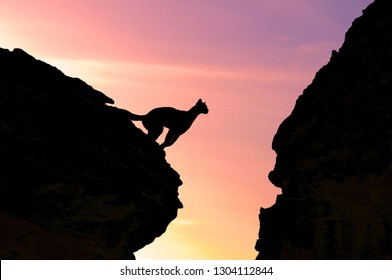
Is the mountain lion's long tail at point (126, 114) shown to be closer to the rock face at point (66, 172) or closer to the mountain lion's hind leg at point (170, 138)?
the rock face at point (66, 172)

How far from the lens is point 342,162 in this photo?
22.0 metres

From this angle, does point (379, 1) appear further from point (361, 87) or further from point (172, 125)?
point (172, 125)

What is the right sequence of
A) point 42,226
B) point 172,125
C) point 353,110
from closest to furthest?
point 42,226
point 353,110
point 172,125

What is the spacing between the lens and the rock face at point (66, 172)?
20797 mm

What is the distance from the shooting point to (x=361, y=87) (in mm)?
22312

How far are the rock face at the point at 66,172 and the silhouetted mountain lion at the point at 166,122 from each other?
3.12 ft

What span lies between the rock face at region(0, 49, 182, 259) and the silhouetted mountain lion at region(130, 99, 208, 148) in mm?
950

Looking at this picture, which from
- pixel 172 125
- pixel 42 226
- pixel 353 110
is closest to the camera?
pixel 42 226

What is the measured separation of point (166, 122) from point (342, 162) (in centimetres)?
626

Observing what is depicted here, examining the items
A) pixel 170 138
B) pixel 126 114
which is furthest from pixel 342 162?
pixel 126 114

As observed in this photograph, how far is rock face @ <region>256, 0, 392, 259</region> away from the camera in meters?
21.5

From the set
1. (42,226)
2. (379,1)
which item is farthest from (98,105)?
(379,1)

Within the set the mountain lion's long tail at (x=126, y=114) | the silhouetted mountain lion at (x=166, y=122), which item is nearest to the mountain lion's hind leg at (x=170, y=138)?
the silhouetted mountain lion at (x=166, y=122)

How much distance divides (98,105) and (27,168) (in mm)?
3296
